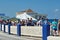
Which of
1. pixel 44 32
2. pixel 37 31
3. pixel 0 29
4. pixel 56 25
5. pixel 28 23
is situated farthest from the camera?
pixel 0 29

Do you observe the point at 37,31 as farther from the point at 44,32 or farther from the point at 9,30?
the point at 44,32

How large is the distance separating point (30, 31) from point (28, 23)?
1.36 m

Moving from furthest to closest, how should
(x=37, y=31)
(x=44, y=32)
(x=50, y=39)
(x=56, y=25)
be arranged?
(x=37, y=31)
(x=56, y=25)
(x=44, y=32)
(x=50, y=39)

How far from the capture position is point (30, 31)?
1099 inches

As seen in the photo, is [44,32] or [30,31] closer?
[44,32]

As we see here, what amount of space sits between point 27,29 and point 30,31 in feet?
1.75

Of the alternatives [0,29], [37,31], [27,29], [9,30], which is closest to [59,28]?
[37,31]

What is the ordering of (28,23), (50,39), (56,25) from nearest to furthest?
(50,39)
(56,25)
(28,23)

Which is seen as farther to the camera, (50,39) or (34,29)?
(34,29)

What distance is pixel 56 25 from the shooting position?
23.0m

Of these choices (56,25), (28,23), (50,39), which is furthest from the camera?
(28,23)

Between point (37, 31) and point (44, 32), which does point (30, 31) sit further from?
point (44, 32)

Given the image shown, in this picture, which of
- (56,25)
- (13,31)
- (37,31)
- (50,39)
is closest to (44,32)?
(50,39)

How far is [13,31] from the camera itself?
3059cm
